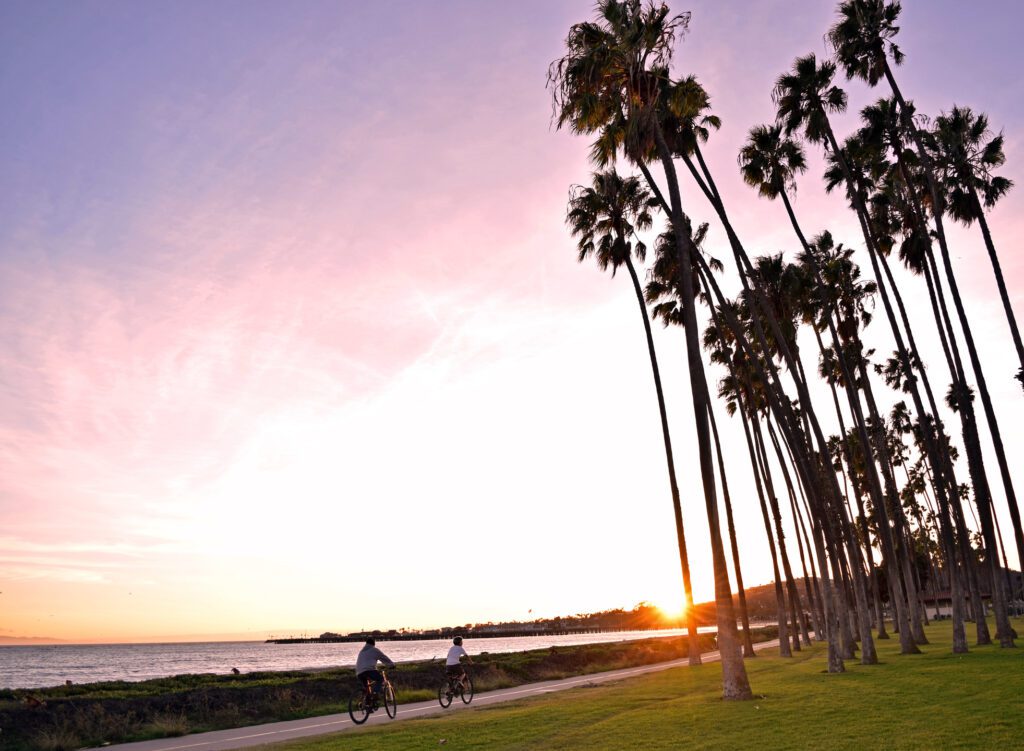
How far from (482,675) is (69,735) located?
18.4m

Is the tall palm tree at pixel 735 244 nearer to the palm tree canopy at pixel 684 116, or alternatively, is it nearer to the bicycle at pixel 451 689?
the palm tree canopy at pixel 684 116

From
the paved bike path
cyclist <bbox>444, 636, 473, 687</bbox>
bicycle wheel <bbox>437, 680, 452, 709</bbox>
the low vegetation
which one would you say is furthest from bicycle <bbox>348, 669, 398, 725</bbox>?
the low vegetation

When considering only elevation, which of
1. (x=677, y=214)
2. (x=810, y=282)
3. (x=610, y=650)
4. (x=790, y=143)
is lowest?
(x=610, y=650)

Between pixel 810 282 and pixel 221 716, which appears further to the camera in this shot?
pixel 810 282

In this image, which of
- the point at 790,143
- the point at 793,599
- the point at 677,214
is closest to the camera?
the point at 677,214

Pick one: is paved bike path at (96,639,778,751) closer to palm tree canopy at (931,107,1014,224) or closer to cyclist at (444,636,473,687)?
cyclist at (444,636,473,687)

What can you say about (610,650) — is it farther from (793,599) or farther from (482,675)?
(482,675)

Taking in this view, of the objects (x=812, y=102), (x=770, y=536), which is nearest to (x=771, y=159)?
(x=812, y=102)

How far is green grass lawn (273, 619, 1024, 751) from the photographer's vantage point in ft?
38.6

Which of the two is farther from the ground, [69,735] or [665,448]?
[665,448]

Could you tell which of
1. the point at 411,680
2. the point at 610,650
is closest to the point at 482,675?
the point at 411,680

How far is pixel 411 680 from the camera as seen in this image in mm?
33562

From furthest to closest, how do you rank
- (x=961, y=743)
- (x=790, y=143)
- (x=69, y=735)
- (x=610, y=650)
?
1. (x=610, y=650)
2. (x=790, y=143)
3. (x=69, y=735)
4. (x=961, y=743)

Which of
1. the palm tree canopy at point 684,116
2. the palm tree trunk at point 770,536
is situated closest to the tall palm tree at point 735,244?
the palm tree canopy at point 684,116
